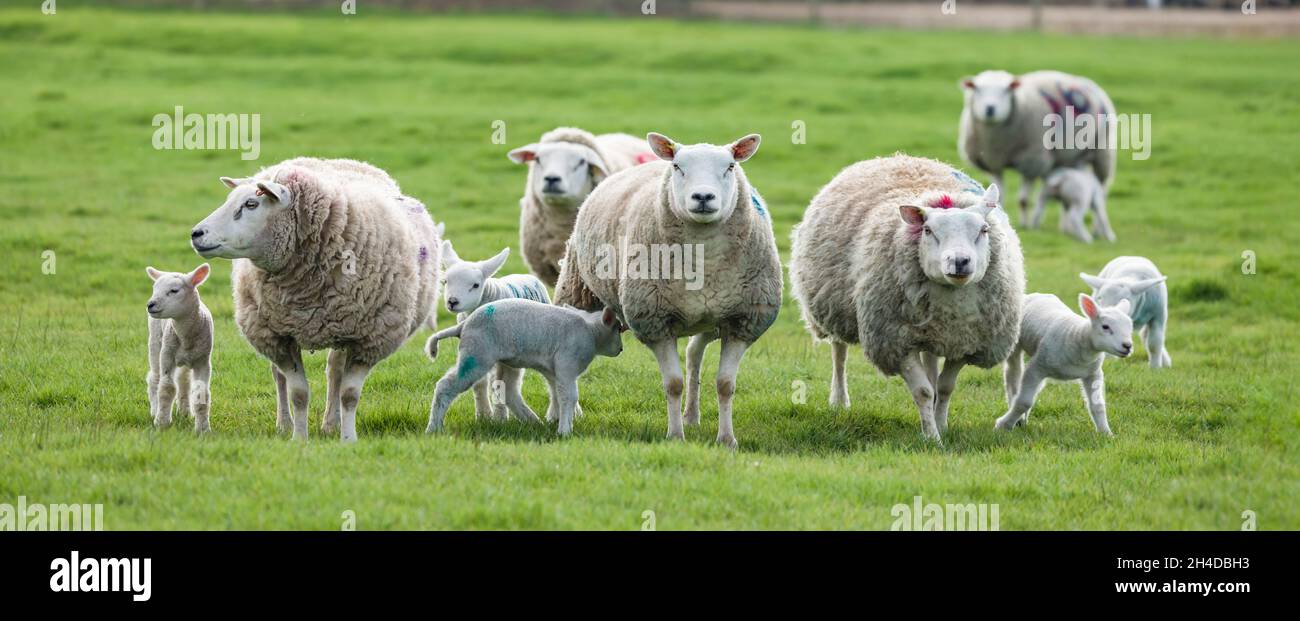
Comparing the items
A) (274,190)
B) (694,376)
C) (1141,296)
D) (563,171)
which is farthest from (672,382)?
(1141,296)

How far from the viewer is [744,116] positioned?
78.8ft

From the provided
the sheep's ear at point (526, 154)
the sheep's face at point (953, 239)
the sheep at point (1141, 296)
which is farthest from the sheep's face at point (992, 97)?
the sheep's face at point (953, 239)

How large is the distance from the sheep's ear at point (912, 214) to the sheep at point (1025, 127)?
1051cm

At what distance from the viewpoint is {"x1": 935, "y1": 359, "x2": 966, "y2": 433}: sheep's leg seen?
29.3 ft

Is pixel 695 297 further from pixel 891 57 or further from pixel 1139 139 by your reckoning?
pixel 891 57

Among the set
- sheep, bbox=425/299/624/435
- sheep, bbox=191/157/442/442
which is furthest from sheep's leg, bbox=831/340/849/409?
sheep, bbox=191/157/442/442

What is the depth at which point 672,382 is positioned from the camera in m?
8.46

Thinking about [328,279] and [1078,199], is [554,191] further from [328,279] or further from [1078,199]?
[1078,199]

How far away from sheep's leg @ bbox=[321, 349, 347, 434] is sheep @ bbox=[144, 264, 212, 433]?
0.70m

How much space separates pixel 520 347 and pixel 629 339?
13.7ft

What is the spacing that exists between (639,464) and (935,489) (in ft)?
4.92

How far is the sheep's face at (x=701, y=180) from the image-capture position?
26.0ft

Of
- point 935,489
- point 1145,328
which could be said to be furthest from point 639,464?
point 1145,328

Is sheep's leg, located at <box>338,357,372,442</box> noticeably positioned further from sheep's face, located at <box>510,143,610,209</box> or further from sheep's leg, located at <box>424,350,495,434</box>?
sheep's face, located at <box>510,143,610,209</box>
